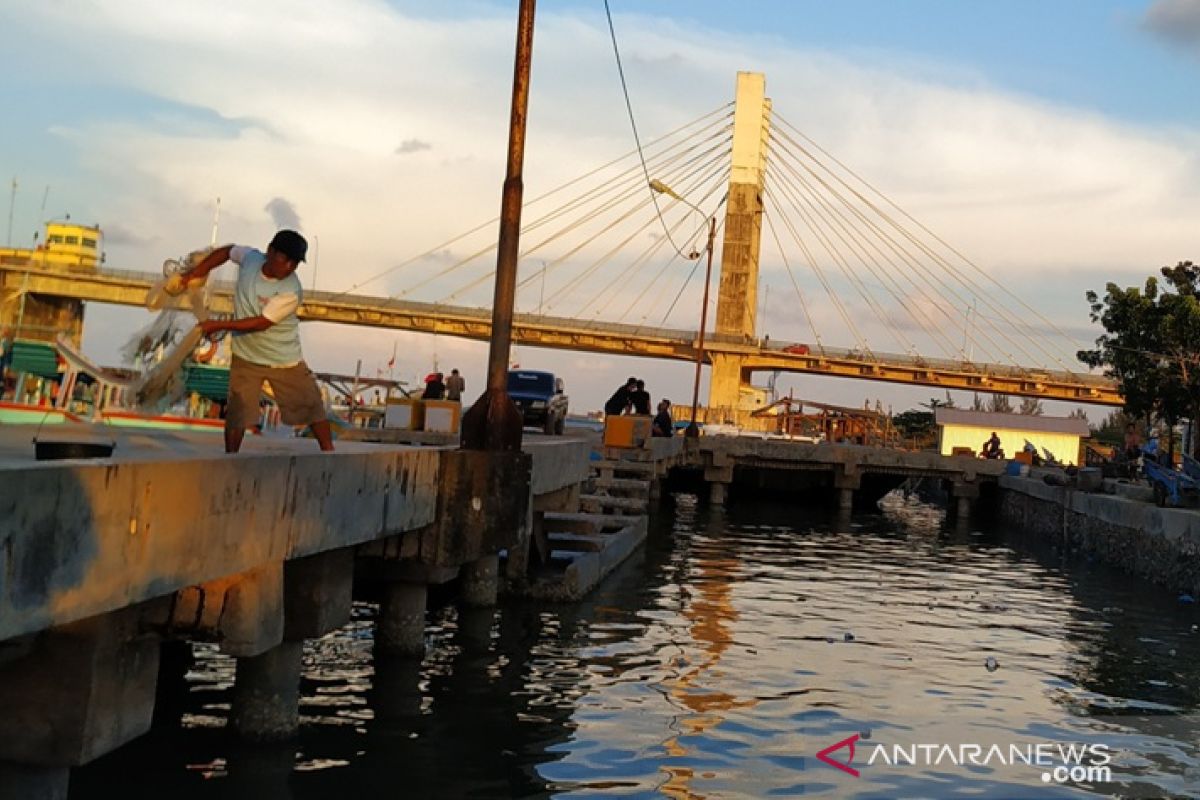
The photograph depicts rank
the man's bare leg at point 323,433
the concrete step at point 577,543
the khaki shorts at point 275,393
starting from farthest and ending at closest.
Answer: the concrete step at point 577,543
the man's bare leg at point 323,433
the khaki shorts at point 275,393

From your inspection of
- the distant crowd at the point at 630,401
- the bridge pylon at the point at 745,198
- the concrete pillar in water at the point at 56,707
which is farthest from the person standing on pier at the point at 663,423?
the bridge pylon at the point at 745,198

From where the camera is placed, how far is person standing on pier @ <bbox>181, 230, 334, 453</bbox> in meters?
8.60

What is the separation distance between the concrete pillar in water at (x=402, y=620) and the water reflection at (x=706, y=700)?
188 mm

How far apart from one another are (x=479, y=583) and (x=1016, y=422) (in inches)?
2166

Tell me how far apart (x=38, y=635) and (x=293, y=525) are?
75.5 inches

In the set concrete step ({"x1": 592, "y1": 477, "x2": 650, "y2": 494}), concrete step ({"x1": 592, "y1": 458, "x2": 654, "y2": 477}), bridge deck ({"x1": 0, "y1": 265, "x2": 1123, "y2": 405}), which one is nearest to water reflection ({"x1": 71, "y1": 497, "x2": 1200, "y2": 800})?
concrete step ({"x1": 592, "y1": 477, "x2": 650, "y2": 494})

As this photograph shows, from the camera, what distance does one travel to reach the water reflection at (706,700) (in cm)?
861

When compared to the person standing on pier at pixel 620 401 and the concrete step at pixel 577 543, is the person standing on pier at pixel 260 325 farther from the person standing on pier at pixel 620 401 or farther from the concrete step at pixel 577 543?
the person standing on pier at pixel 620 401

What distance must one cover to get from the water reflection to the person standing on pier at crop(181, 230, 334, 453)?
2.23 metres

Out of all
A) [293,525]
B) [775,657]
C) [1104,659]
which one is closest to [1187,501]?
[1104,659]

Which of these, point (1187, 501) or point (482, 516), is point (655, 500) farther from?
point (482, 516)

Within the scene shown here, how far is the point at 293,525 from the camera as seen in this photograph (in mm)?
7887

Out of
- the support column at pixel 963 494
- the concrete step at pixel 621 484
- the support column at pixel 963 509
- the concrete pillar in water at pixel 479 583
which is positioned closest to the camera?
the concrete pillar in water at pixel 479 583

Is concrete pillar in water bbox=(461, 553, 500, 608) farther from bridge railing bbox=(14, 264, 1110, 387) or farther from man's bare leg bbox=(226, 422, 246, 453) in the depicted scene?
bridge railing bbox=(14, 264, 1110, 387)
